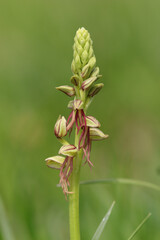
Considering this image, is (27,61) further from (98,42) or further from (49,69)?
(98,42)

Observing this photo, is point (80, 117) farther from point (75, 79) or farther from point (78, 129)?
point (75, 79)

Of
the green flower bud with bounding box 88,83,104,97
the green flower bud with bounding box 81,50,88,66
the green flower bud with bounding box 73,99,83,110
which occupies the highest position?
the green flower bud with bounding box 81,50,88,66

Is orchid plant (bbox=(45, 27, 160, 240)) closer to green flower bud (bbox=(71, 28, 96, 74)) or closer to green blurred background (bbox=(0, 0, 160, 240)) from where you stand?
green flower bud (bbox=(71, 28, 96, 74))

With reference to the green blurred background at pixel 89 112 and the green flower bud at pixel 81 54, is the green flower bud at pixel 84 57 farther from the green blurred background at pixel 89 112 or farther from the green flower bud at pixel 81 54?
the green blurred background at pixel 89 112


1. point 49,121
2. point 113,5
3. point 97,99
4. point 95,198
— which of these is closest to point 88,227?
point 95,198

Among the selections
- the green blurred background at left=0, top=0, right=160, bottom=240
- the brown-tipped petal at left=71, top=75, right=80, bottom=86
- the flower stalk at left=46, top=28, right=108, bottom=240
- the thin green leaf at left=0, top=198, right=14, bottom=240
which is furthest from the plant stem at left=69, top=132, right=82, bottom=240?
the green blurred background at left=0, top=0, right=160, bottom=240

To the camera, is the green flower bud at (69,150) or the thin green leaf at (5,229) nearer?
the green flower bud at (69,150)

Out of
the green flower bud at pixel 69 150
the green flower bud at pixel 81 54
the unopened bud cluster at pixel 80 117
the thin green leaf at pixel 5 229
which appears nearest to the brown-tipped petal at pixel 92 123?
the unopened bud cluster at pixel 80 117
